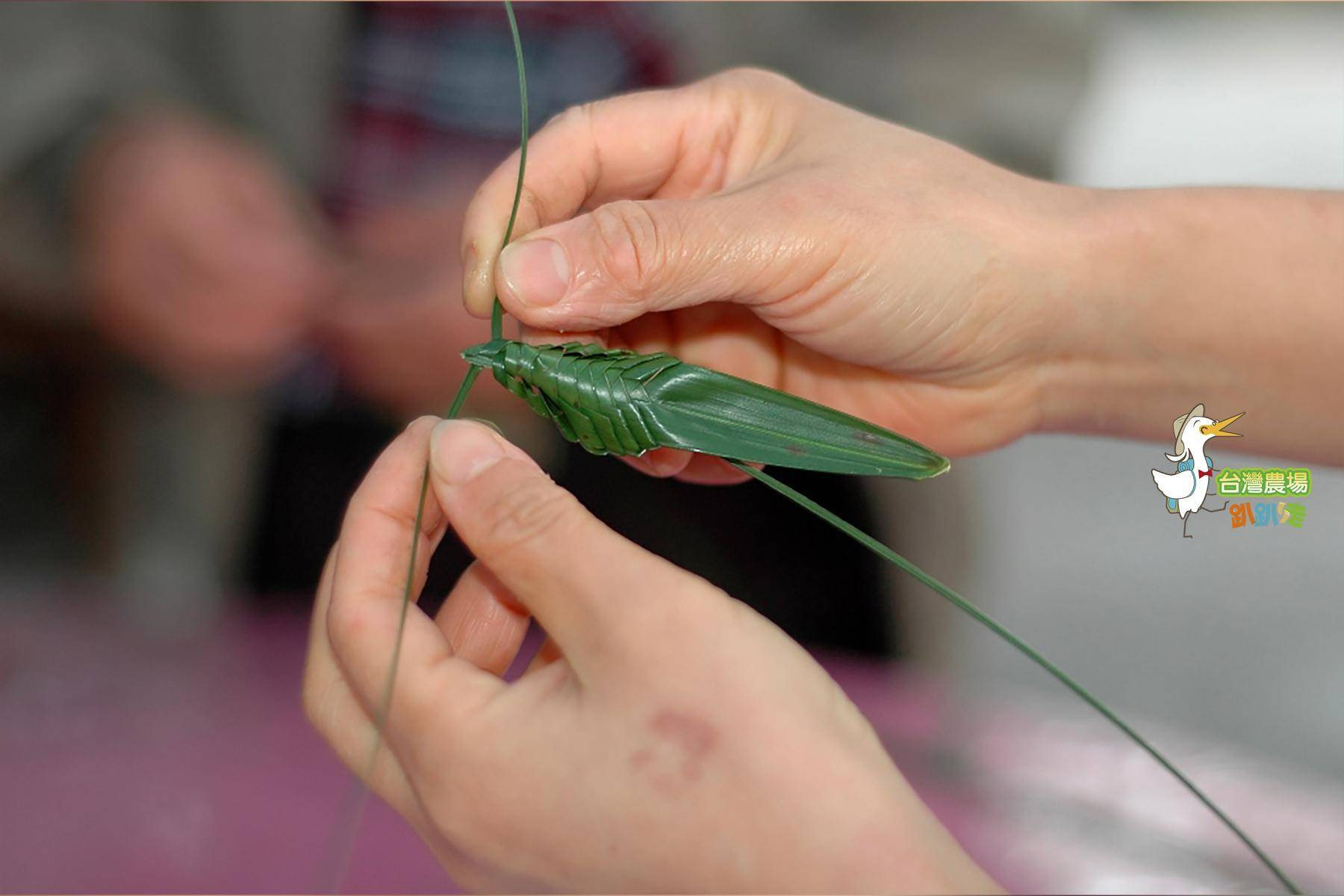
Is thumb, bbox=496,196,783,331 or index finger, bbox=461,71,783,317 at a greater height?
index finger, bbox=461,71,783,317

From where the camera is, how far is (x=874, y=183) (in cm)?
58

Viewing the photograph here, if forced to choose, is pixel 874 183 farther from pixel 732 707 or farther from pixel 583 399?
pixel 732 707

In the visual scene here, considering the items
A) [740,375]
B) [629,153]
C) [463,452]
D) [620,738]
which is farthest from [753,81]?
[620,738]

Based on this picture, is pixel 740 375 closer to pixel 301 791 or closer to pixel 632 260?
pixel 632 260

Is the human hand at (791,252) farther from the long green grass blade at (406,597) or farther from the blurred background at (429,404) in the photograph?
the blurred background at (429,404)

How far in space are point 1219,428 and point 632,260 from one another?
1.35ft

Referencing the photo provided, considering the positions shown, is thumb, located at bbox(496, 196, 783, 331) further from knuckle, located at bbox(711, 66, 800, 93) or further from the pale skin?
knuckle, located at bbox(711, 66, 800, 93)

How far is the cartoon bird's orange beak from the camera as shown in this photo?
25.0 inches

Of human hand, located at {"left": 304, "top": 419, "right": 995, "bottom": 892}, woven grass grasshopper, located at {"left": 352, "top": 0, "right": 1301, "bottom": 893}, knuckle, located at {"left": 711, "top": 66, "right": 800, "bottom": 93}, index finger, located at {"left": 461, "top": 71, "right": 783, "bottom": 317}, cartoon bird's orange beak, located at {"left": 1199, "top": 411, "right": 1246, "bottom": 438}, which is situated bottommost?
human hand, located at {"left": 304, "top": 419, "right": 995, "bottom": 892}

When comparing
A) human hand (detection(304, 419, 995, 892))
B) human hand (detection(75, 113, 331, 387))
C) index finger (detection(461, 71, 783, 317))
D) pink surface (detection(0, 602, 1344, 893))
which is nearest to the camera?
human hand (detection(304, 419, 995, 892))

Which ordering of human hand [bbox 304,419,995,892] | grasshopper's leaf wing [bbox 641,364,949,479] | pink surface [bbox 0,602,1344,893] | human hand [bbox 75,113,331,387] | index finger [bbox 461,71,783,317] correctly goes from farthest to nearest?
human hand [bbox 75,113,331,387], pink surface [bbox 0,602,1344,893], index finger [bbox 461,71,783,317], grasshopper's leaf wing [bbox 641,364,949,479], human hand [bbox 304,419,995,892]

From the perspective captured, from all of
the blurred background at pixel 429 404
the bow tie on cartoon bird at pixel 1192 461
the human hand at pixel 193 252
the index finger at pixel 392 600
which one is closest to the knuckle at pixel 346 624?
the index finger at pixel 392 600

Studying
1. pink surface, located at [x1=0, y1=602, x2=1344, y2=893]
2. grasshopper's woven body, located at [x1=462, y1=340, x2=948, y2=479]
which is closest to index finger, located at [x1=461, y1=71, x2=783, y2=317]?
grasshopper's woven body, located at [x1=462, y1=340, x2=948, y2=479]

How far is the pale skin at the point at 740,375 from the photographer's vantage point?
39 centimetres
